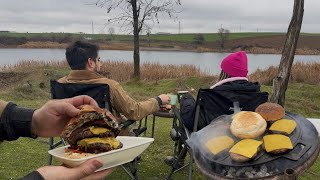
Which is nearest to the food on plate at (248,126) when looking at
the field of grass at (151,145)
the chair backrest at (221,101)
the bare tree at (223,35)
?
the chair backrest at (221,101)

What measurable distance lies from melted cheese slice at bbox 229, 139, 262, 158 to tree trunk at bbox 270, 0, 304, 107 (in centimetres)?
430

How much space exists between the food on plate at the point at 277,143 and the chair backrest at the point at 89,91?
6.69ft

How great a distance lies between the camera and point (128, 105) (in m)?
4.06

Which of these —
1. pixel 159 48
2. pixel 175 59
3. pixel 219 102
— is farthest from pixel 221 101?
pixel 159 48

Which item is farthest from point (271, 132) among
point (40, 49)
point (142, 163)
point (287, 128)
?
point (40, 49)

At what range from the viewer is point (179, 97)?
4.68 meters

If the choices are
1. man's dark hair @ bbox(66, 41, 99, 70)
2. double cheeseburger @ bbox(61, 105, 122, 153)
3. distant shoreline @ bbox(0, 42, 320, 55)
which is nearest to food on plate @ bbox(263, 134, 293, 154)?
double cheeseburger @ bbox(61, 105, 122, 153)

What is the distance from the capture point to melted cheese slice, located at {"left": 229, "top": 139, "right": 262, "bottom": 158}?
215 centimetres

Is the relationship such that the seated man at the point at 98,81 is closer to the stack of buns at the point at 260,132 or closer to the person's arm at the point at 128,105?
the person's arm at the point at 128,105

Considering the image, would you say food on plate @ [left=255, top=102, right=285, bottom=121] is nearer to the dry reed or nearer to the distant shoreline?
the dry reed

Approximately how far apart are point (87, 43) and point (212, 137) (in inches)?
84.7

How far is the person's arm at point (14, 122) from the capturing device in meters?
1.98

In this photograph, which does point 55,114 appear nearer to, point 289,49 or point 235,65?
point 235,65

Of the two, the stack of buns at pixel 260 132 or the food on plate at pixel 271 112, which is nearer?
the stack of buns at pixel 260 132
